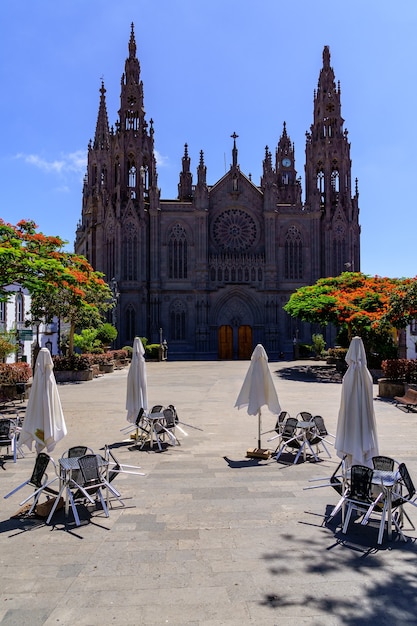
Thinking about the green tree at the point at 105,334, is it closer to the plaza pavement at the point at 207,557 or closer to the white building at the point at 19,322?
the white building at the point at 19,322

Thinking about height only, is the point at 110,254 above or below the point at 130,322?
above

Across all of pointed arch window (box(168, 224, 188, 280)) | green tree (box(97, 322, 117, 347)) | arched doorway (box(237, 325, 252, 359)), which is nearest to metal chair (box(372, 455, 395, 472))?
green tree (box(97, 322, 117, 347))

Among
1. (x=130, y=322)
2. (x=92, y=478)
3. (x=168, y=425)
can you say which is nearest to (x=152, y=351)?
(x=130, y=322)


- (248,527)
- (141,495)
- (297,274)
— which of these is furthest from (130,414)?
(297,274)

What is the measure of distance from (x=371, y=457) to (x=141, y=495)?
3.72m

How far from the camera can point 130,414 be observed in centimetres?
1218

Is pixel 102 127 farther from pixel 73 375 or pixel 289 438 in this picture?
pixel 289 438

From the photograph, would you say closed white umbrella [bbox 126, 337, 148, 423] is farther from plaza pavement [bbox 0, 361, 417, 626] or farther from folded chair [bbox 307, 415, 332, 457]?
folded chair [bbox 307, 415, 332, 457]

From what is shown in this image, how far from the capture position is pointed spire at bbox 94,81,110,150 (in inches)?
2623

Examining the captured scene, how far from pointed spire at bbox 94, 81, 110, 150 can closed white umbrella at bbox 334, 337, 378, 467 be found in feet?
210

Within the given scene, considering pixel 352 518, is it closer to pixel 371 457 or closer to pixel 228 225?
pixel 371 457

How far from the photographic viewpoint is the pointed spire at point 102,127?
219 feet

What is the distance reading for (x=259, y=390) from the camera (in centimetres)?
1076

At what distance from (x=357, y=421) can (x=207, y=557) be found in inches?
127
